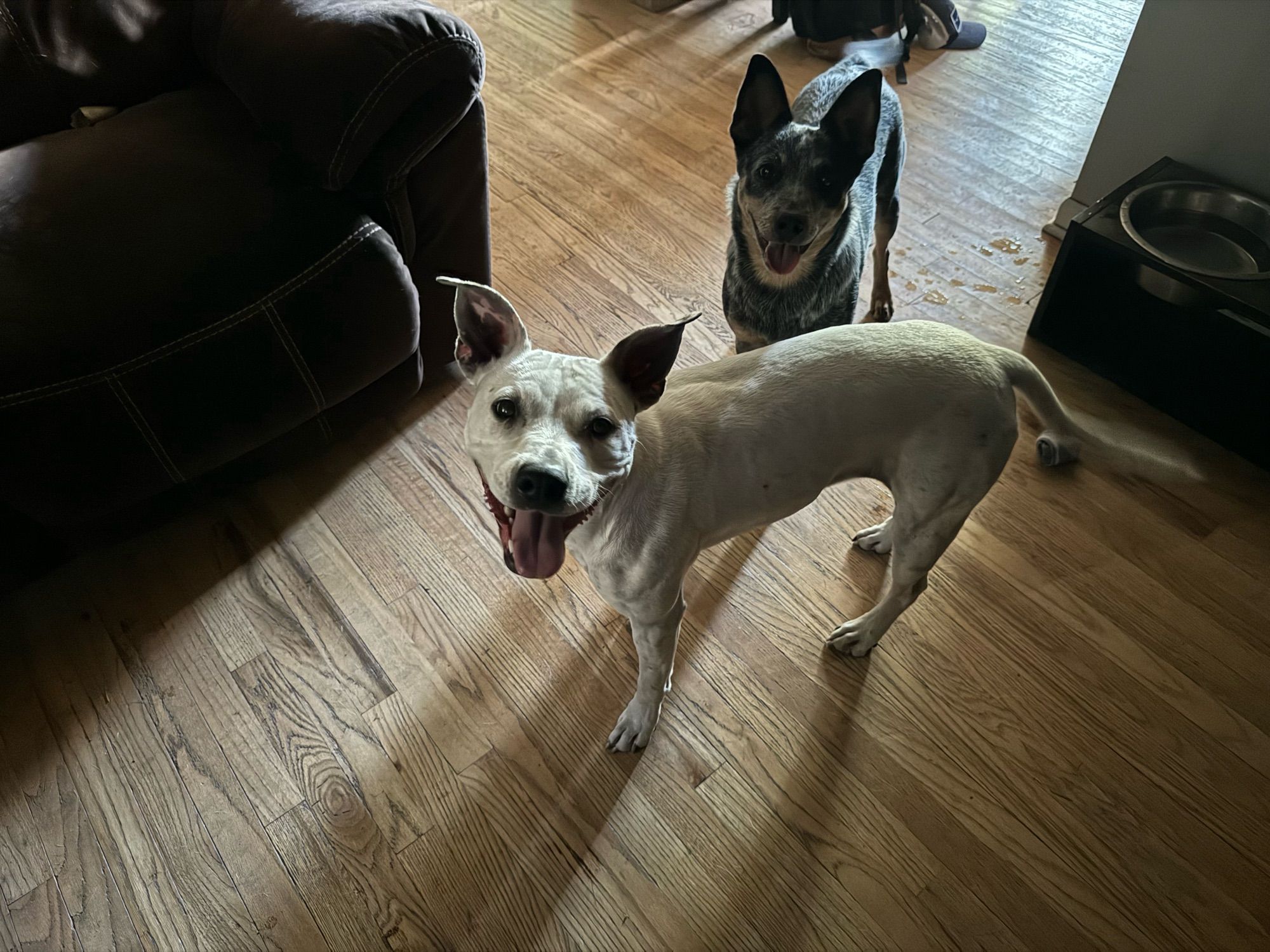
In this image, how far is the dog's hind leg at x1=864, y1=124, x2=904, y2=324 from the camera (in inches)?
79.0

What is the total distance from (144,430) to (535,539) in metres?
0.85

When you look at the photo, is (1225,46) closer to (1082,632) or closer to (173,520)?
(1082,632)

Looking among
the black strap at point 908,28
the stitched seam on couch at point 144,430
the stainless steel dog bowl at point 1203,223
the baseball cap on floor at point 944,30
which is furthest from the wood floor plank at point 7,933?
the baseball cap on floor at point 944,30

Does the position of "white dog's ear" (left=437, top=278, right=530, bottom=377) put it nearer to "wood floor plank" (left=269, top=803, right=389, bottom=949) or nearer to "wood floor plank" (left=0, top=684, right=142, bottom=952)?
"wood floor plank" (left=269, top=803, right=389, bottom=949)

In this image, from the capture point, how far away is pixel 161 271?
1.44 meters

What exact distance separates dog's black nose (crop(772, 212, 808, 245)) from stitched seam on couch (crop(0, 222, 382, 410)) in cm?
81

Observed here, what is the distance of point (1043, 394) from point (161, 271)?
150cm

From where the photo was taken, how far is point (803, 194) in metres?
1.66

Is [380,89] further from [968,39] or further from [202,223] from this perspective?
[968,39]

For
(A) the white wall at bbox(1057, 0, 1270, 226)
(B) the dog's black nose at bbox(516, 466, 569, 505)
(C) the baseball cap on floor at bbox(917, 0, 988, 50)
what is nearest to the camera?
(B) the dog's black nose at bbox(516, 466, 569, 505)

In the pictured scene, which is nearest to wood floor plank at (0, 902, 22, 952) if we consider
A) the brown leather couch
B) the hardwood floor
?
the hardwood floor

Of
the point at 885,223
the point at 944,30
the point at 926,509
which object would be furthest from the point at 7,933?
the point at 944,30

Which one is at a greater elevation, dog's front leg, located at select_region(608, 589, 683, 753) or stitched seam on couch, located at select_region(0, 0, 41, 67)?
stitched seam on couch, located at select_region(0, 0, 41, 67)

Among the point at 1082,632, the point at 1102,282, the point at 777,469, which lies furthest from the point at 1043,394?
the point at 1102,282
